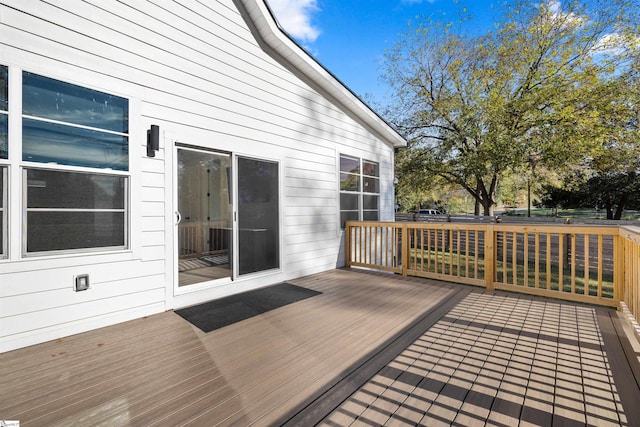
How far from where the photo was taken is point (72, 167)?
8.43 ft

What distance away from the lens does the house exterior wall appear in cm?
235

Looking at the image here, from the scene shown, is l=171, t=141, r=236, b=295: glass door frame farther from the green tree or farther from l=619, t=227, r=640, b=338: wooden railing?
the green tree

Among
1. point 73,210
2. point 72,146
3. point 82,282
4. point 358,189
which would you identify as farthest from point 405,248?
point 72,146

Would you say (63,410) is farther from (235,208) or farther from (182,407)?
(235,208)

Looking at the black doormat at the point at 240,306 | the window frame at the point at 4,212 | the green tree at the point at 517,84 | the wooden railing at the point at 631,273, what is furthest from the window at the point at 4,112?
the green tree at the point at 517,84

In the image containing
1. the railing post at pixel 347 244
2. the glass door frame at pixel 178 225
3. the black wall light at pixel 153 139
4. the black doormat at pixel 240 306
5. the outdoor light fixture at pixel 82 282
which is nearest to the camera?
the outdoor light fixture at pixel 82 282

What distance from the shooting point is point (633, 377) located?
1.90m

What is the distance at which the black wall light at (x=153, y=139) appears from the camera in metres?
3.04

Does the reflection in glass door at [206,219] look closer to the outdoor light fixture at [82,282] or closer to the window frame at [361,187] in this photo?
Answer: the outdoor light fixture at [82,282]

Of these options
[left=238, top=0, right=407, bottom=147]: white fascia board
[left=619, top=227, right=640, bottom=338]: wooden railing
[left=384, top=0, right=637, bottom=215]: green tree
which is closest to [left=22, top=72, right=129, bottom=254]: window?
[left=238, top=0, right=407, bottom=147]: white fascia board

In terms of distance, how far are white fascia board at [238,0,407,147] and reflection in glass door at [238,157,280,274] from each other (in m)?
1.75

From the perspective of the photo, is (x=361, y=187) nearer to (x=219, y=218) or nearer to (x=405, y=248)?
(x=405, y=248)

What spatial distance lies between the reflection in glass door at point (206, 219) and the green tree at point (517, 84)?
8012 mm

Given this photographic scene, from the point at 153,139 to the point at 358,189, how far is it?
401 cm
